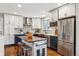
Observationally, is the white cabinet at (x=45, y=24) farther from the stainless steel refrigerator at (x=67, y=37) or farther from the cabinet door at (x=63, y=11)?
the stainless steel refrigerator at (x=67, y=37)

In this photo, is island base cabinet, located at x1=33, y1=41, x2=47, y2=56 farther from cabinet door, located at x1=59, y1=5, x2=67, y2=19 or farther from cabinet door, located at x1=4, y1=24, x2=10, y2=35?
cabinet door, located at x1=4, y1=24, x2=10, y2=35

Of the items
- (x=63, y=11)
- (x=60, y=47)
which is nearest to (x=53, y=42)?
(x=60, y=47)

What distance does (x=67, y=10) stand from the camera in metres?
3.64

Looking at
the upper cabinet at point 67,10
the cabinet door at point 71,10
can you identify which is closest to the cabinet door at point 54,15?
the upper cabinet at point 67,10

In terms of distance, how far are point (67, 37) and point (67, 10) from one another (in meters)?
0.87

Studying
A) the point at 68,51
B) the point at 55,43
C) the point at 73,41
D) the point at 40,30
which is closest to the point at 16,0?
the point at 73,41

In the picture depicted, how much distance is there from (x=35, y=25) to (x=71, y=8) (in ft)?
9.15

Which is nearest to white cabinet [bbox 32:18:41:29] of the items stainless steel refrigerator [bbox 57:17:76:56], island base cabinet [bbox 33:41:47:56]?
stainless steel refrigerator [bbox 57:17:76:56]

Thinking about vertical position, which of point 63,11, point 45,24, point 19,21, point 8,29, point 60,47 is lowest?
point 60,47

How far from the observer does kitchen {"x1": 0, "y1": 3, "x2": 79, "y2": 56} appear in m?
3.35

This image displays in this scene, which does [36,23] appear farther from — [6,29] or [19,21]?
[6,29]

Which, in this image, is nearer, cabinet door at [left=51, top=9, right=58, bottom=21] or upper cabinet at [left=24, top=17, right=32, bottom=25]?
cabinet door at [left=51, top=9, right=58, bottom=21]

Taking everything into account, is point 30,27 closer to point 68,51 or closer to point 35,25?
point 35,25

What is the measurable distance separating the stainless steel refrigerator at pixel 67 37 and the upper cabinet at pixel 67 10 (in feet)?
0.56
